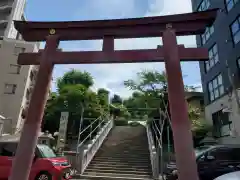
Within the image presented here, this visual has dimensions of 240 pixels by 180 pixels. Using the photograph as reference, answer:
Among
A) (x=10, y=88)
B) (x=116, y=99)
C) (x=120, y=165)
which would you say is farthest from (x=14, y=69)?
(x=116, y=99)

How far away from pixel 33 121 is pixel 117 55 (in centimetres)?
288

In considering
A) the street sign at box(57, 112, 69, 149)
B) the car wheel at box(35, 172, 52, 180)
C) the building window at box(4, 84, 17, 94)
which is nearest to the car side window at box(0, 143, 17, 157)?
the car wheel at box(35, 172, 52, 180)

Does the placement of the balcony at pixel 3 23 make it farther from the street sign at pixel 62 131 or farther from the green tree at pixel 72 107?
the street sign at pixel 62 131

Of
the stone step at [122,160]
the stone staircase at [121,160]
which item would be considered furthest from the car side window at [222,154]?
the stone step at [122,160]

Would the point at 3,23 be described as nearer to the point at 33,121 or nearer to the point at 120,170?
the point at 120,170

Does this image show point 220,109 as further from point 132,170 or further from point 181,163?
point 181,163

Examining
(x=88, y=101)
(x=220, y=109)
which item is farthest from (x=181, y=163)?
(x=88, y=101)

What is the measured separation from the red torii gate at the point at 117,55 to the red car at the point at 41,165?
3.69 meters

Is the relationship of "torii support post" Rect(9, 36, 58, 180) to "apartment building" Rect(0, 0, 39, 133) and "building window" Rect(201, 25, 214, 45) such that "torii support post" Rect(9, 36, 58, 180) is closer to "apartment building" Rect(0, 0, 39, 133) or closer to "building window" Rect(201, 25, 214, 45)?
"apartment building" Rect(0, 0, 39, 133)

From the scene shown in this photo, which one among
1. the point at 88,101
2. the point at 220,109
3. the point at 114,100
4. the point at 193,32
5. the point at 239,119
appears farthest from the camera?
the point at 114,100

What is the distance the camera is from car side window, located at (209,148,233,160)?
8.35 m

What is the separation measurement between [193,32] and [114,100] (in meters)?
41.1

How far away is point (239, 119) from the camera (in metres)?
14.2

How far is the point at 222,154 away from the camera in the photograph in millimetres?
8469
